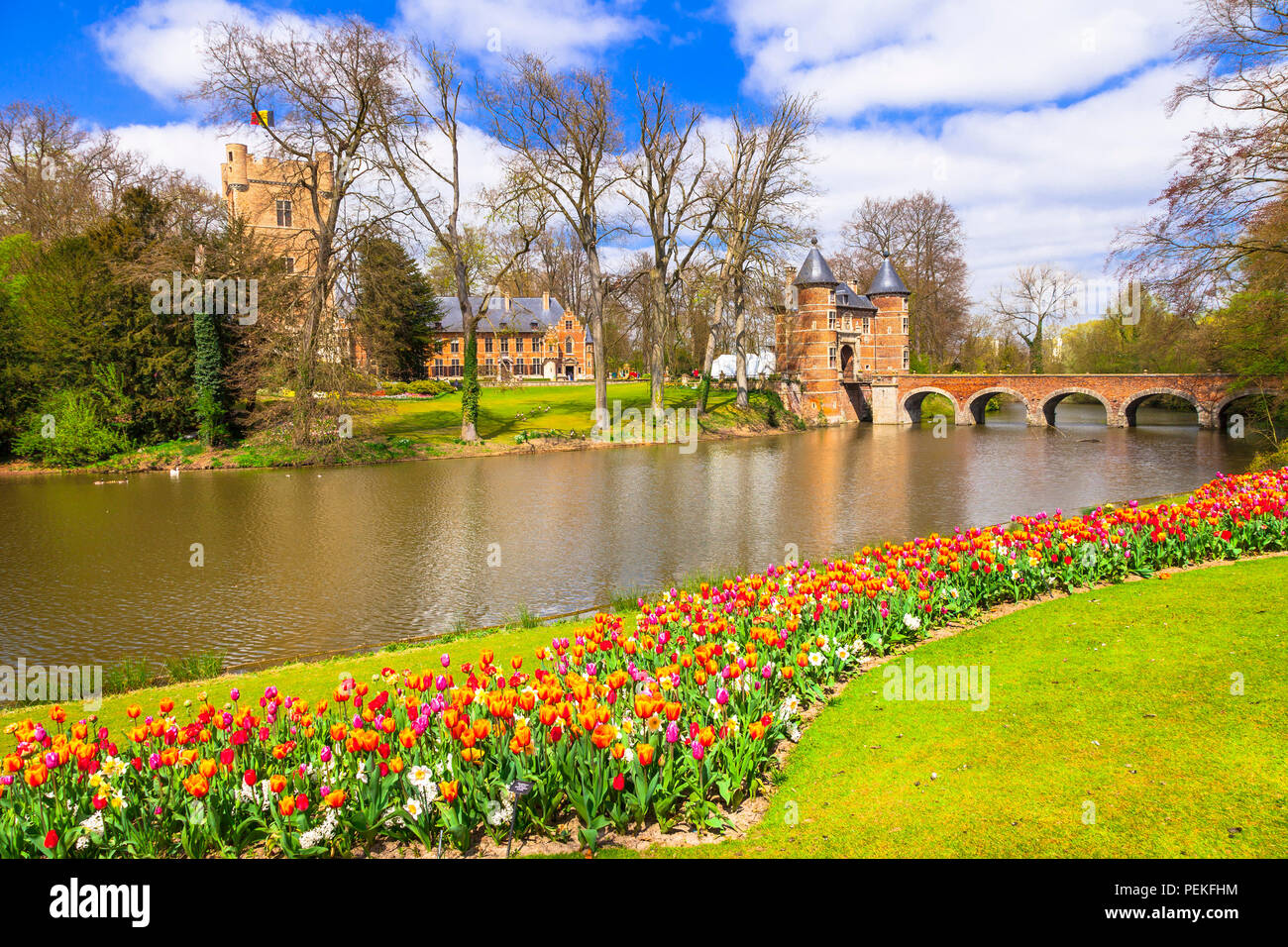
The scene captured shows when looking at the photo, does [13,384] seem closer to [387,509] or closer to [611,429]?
[387,509]

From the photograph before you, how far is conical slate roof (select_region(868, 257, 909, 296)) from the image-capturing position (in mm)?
55875

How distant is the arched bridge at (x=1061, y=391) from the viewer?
41.4m

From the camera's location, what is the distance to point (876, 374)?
2157 inches

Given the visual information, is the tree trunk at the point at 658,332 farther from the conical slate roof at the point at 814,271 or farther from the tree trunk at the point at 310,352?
the conical slate roof at the point at 814,271

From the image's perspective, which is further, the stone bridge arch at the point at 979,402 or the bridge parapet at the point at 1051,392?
the stone bridge arch at the point at 979,402

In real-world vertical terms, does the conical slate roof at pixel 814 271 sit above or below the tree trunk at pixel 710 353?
above

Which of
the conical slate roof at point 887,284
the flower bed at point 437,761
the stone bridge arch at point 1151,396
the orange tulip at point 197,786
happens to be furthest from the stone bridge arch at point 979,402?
the orange tulip at point 197,786

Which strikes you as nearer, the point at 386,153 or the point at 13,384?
the point at 13,384

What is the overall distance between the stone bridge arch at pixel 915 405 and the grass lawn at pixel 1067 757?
48.1 m

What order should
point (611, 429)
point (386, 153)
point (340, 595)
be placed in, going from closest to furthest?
point (340, 595), point (386, 153), point (611, 429)

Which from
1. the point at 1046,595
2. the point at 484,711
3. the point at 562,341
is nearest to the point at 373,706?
the point at 484,711

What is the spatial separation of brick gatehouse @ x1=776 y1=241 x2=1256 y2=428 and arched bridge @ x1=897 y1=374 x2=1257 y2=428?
2.4 inches

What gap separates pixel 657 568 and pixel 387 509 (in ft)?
28.9

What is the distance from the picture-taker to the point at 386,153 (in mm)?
28891
